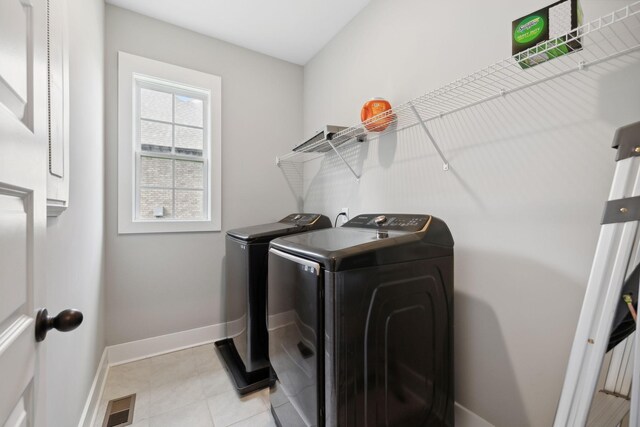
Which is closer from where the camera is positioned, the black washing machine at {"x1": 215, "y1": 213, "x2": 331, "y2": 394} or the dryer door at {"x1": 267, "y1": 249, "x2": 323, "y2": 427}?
the dryer door at {"x1": 267, "y1": 249, "x2": 323, "y2": 427}

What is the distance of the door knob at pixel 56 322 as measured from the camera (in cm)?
60

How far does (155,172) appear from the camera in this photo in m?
2.40

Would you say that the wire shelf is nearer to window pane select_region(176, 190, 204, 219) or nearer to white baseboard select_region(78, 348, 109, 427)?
window pane select_region(176, 190, 204, 219)

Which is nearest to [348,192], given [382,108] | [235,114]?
[382,108]

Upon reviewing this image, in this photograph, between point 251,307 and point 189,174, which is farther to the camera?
point 189,174

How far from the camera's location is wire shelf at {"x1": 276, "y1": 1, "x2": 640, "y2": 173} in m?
0.91

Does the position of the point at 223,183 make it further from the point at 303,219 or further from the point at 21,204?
the point at 21,204

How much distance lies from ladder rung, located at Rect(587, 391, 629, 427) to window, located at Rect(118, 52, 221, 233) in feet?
8.49

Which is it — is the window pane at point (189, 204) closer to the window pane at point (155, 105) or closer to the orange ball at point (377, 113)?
the window pane at point (155, 105)

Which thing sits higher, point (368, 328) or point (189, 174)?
point (189, 174)

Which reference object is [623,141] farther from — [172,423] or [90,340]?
[90,340]

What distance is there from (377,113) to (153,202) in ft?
6.73

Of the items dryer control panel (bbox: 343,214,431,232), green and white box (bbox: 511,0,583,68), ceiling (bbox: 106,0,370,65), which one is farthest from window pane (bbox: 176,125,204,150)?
green and white box (bbox: 511,0,583,68)

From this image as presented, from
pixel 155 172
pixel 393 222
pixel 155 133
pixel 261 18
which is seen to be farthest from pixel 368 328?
pixel 261 18
